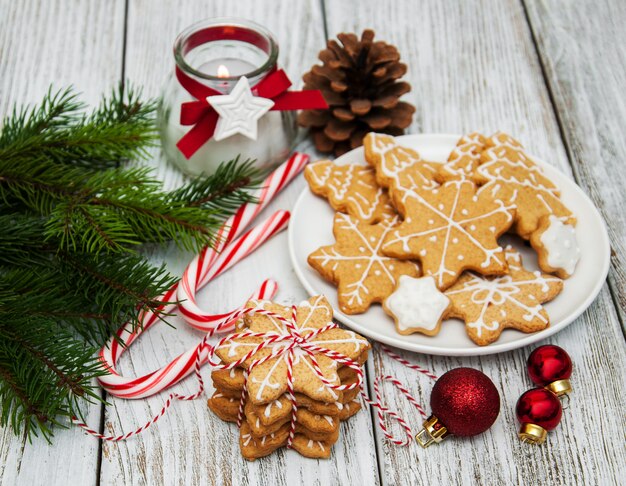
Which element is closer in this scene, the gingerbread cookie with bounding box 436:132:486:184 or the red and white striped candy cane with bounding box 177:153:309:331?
the red and white striped candy cane with bounding box 177:153:309:331

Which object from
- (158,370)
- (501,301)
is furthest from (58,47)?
(501,301)

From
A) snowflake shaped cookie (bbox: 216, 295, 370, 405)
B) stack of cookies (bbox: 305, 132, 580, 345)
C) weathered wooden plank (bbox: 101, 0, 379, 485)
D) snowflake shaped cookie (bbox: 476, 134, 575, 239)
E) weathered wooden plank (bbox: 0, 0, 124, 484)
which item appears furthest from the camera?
weathered wooden plank (bbox: 0, 0, 124, 484)

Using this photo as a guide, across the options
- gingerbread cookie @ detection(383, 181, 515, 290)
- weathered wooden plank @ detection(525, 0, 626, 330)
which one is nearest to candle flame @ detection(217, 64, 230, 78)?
gingerbread cookie @ detection(383, 181, 515, 290)

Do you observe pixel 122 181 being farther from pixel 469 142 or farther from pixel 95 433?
pixel 469 142

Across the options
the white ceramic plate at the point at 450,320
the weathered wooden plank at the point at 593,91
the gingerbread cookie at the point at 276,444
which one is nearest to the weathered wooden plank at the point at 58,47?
the white ceramic plate at the point at 450,320

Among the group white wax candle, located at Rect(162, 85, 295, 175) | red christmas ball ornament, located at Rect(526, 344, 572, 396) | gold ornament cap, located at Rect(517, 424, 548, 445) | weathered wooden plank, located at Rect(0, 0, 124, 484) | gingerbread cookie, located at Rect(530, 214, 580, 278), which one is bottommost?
gold ornament cap, located at Rect(517, 424, 548, 445)

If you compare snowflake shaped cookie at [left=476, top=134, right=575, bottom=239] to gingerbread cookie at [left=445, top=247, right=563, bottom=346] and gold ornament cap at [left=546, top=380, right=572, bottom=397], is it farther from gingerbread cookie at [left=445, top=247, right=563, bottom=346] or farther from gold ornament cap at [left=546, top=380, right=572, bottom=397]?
gold ornament cap at [left=546, top=380, right=572, bottom=397]

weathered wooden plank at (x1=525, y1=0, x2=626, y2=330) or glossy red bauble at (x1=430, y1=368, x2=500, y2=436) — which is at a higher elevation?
weathered wooden plank at (x1=525, y1=0, x2=626, y2=330)

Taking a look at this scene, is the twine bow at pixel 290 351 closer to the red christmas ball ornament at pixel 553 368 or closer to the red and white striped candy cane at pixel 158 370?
the red and white striped candy cane at pixel 158 370
